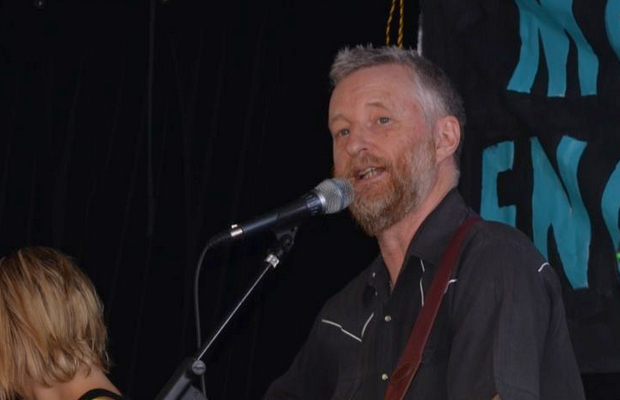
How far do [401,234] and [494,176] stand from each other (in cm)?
74

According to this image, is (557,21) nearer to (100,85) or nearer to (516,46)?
(516,46)

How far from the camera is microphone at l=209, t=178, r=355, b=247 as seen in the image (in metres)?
2.88

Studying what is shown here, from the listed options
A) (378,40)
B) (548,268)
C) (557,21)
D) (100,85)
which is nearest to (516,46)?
(557,21)

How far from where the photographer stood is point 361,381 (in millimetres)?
3535

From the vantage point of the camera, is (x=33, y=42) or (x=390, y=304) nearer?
(x=390, y=304)

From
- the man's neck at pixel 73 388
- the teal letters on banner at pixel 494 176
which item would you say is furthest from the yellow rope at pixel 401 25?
the man's neck at pixel 73 388

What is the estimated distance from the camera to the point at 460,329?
3221 mm

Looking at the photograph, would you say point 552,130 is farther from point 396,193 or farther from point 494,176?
point 396,193

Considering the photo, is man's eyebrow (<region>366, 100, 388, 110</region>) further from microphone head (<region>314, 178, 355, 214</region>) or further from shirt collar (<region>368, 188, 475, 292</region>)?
microphone head (<region>314, 178, 355, 214</region>)

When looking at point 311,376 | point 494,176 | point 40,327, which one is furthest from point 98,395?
point 494,176

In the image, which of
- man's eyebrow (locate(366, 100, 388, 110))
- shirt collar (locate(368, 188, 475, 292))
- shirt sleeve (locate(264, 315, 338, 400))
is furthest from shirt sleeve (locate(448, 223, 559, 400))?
shirt sleeve (locate(264, 315, 338, 400))

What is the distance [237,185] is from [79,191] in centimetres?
60

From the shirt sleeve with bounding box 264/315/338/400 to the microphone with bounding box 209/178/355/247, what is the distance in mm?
805

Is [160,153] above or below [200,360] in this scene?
above
